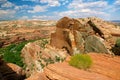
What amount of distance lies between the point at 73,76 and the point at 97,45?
16597mm

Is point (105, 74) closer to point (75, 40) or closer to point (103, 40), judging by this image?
point (103, 40)

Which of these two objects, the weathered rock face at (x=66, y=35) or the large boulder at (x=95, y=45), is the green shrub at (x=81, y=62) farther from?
the weathered rock face at (x=66, y=35)

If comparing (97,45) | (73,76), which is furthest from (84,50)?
(73,76)

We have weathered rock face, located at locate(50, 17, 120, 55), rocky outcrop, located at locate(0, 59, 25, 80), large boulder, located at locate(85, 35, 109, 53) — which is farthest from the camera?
rocky outcrop, located at locate(0, 59, 25, 80)

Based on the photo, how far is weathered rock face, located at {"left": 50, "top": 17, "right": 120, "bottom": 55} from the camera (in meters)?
32.5

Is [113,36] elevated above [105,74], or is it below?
above

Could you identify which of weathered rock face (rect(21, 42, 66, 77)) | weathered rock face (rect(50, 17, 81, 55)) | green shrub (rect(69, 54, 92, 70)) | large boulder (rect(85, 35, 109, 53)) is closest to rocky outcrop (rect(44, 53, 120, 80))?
green shrub (rect(69, 54, 92, 70))

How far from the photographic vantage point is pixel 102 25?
3631 centimetres

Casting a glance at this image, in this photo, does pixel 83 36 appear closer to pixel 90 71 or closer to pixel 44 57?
pixel 44 57

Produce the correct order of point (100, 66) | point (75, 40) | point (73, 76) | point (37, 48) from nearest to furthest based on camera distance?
point (73, 76) < point (100, 66) < point (75, 40) < point (37, 48)

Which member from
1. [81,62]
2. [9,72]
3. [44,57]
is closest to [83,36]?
[44,57]

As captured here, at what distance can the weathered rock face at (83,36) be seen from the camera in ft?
107

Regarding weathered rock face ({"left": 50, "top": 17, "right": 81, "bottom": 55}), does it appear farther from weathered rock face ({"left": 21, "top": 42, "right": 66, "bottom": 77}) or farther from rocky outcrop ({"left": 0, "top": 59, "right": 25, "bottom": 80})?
rocky outcrop ({"left": 0, "top": 59, "right": 25, "bottom": 80})

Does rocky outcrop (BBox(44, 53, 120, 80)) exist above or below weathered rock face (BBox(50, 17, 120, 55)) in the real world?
below
